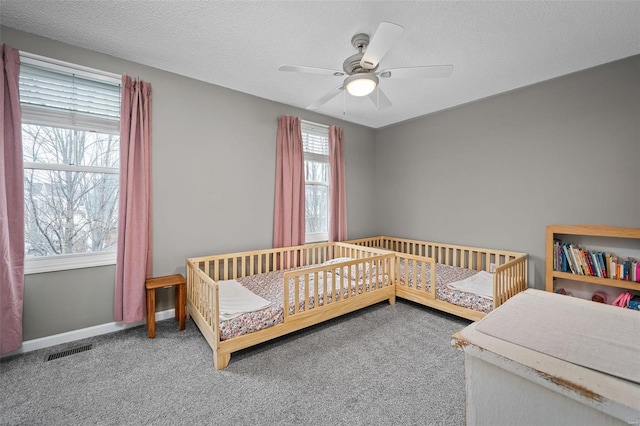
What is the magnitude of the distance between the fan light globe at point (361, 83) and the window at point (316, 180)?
186cm

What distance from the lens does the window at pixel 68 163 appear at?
2.21 meters

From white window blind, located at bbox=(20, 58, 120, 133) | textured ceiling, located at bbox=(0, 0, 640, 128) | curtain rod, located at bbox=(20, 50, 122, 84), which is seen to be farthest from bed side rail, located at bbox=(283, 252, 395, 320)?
curtain rod, located at bbox=(20, 50, 122, 84)

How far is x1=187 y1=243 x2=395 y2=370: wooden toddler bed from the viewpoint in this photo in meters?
2.09

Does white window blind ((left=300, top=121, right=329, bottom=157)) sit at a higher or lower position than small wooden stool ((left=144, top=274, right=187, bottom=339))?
higher

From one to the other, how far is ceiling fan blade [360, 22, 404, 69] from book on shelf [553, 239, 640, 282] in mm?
2552

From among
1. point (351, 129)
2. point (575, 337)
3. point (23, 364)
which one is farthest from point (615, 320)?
point (351, 129)

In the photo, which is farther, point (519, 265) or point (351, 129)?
point (351, 129)

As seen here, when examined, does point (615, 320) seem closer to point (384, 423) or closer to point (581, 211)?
point (384, 423)

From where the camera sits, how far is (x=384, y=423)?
1521mm

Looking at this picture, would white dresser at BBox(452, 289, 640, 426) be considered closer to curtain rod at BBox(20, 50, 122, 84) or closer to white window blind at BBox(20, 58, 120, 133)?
white window blind at BBox(20, 58, 120, 133)

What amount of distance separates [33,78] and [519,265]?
4.79m

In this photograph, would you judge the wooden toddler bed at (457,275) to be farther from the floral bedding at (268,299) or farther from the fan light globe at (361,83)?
the fan light globe at (361,83)

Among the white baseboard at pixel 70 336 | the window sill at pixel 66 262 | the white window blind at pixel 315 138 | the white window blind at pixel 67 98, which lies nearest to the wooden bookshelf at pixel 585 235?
the white window blind at pixel 315 138

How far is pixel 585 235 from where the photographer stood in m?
2.68
